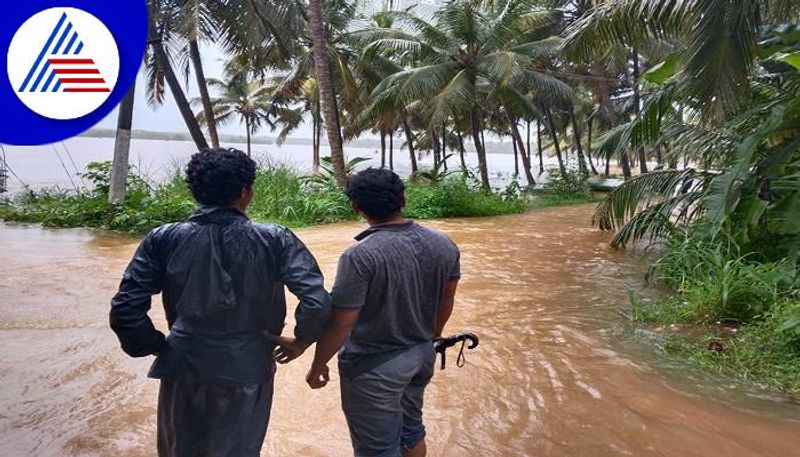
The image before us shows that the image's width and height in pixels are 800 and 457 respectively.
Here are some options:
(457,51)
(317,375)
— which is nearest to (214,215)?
(317,375)

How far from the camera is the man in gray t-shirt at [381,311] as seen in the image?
212 cm

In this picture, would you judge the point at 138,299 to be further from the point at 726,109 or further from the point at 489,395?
the point at 726,109

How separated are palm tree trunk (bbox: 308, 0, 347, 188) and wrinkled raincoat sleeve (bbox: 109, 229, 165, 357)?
12.4 metres

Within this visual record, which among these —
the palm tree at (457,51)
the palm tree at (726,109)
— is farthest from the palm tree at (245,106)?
the palm tree at (726,109)

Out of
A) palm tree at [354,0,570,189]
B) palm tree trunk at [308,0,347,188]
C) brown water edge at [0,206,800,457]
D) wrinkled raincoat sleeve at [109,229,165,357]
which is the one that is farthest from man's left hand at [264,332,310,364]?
palm tree at [354,0,570,189]

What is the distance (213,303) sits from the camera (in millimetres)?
1898

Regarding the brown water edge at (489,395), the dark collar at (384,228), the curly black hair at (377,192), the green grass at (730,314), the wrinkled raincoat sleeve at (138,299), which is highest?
the curly black hair at (377,192)

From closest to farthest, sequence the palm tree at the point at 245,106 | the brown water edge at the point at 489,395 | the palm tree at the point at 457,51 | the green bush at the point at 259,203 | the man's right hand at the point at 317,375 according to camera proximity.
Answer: the man's right hand at the point at 317,375, the brown water edge at the point at 489,395, the green bush at the point at 259,203, the palm tree at the point at 457,51, the palm tree at the point at 245,106

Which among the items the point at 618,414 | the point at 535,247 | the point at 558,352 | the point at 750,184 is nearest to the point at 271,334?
the point at 618,414

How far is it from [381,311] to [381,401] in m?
0.36

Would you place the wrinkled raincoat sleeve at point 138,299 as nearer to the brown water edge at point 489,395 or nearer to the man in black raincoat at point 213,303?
the man in black raincoat at point 213,303

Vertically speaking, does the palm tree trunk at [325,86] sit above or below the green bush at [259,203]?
above

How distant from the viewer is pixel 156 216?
39.8 ft

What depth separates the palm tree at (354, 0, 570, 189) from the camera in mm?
17312
